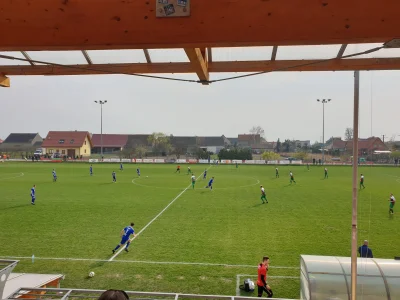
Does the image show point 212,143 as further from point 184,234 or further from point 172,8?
point 172,8

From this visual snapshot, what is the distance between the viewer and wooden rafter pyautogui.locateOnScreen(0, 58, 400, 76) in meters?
5.56

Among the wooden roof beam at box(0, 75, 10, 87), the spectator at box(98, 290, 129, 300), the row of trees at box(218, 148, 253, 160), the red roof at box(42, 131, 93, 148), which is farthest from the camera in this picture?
the red roof at box(42, 131, 93, 148)

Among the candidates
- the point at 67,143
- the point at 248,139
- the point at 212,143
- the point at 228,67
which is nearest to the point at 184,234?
the point at 228,67

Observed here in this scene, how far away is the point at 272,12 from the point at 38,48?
2.66 metres

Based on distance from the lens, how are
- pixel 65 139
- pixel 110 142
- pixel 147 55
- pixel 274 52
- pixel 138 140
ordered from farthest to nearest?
pixel 138 140, pixel 110 142, pixel 65 139, pixel 147 55, pixel 274 52

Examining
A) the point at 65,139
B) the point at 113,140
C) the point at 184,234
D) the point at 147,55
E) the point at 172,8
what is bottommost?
the point at 184,234

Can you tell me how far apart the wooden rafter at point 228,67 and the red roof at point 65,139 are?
79.0 metres

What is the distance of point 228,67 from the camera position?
6109 millimetres

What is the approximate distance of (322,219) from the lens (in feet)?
59.6

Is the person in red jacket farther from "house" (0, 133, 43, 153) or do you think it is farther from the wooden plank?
"house" (0, 133, 43, 153)

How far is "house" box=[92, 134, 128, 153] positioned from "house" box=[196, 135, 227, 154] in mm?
23349

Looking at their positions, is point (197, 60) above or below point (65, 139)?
below

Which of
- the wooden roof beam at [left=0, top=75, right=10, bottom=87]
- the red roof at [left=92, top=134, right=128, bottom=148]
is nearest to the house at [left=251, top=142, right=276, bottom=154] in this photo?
the red roof at [left=92, top=134, right=128, bottom=148]

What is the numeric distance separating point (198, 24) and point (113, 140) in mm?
99026
